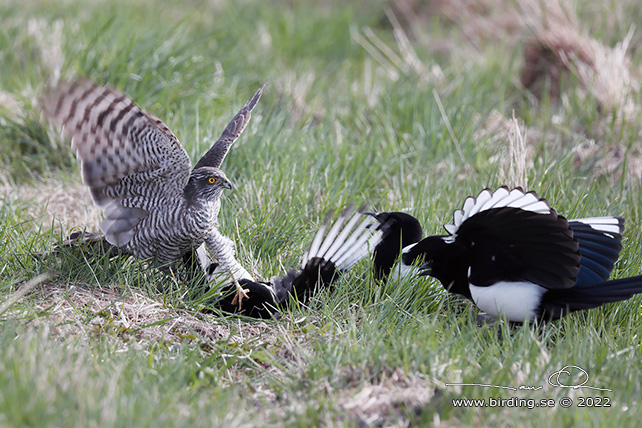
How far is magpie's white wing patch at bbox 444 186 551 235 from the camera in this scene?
9.91ft

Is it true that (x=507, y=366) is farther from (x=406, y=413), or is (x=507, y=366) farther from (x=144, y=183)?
(x=144, y=183)

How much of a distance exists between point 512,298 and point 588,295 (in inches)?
13.4

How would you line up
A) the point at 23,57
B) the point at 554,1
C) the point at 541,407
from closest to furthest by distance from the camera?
1. the point at 541,407
2. the point at 23,57
3. the point at 554,1

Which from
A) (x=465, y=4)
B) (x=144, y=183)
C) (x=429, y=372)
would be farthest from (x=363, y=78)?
(x=429, y=372)

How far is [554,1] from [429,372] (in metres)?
5.08

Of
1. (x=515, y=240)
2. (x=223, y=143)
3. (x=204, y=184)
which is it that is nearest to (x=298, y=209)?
(x=223, y=143)

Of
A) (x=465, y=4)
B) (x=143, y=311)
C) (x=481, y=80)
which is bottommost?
(x=143, y=311)

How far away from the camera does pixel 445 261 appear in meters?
3.36

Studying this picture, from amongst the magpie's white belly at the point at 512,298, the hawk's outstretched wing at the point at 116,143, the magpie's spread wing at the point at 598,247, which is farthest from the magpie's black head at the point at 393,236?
the hawk's outstretched wing at the point at 116,143

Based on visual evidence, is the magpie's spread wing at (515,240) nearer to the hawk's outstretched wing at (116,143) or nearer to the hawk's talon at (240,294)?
the hawk's talon at (240,294)

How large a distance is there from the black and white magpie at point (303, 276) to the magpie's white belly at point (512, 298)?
659 millimetres

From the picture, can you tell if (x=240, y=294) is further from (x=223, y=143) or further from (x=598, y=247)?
(x=598, y=247)

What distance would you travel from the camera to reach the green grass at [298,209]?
249cm

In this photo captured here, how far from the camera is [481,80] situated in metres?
6.34
